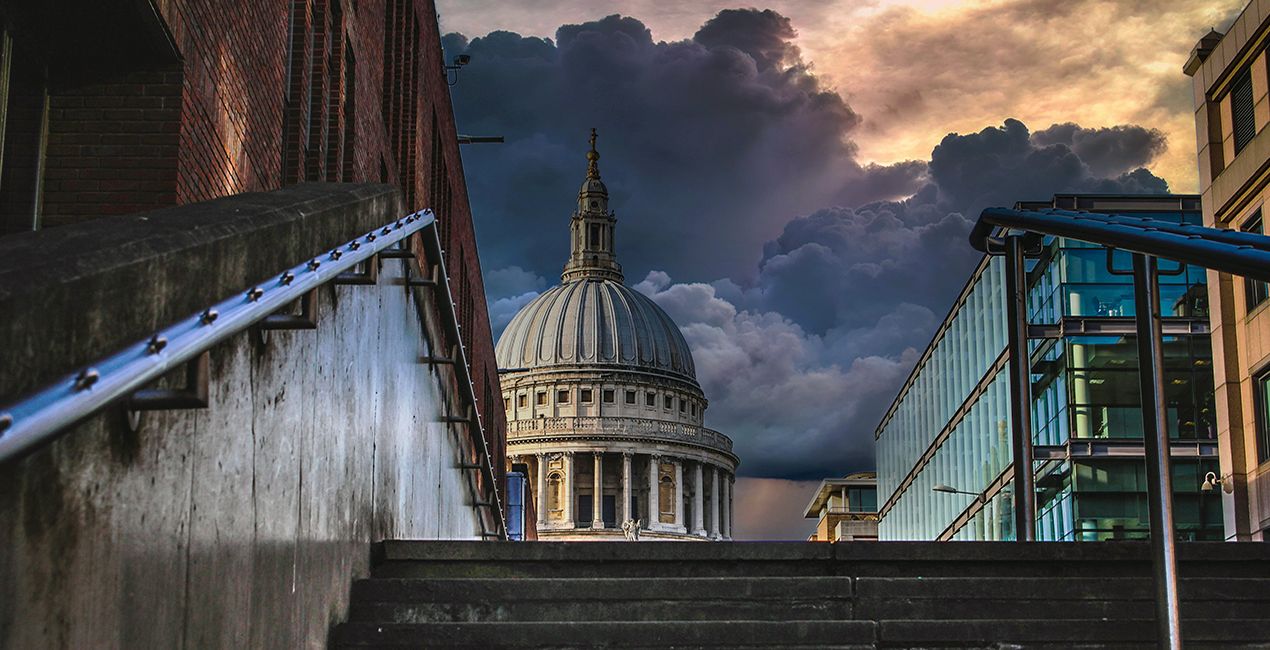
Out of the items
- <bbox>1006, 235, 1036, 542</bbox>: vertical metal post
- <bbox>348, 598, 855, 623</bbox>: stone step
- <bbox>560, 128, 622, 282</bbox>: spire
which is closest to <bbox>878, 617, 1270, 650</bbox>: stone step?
<bbox>348, 598, 855, 623</bbox>: stone step

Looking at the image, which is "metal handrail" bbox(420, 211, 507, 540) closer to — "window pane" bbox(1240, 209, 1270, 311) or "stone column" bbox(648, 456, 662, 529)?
"window pane" bbox(1240, 209, 1270, 311)

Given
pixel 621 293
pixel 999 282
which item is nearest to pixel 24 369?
pixel 999 282

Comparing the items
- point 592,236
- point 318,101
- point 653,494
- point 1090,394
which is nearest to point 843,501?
point 653,494

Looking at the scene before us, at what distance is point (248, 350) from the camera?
5.48 m

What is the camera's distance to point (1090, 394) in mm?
39969

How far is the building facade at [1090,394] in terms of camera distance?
126ft

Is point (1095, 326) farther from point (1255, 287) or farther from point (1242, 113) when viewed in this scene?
point (1242, 113)

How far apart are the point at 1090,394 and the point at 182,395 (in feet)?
123

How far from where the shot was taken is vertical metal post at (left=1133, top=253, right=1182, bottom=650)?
22.0 feet

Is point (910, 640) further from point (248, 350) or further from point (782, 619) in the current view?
point (248, 350)

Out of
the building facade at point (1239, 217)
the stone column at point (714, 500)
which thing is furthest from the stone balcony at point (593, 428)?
the building facade at point (1239, 217)

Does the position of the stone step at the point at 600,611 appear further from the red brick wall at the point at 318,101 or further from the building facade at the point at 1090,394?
the building facade at the point at 1090,394

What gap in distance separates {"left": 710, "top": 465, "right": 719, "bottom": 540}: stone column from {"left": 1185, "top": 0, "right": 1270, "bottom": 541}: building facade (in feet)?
345

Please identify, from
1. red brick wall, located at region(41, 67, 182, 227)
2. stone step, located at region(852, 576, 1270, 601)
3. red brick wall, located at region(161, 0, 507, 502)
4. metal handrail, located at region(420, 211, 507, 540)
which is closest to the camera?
stone step, located at region(852, 576, 1270, 601)
